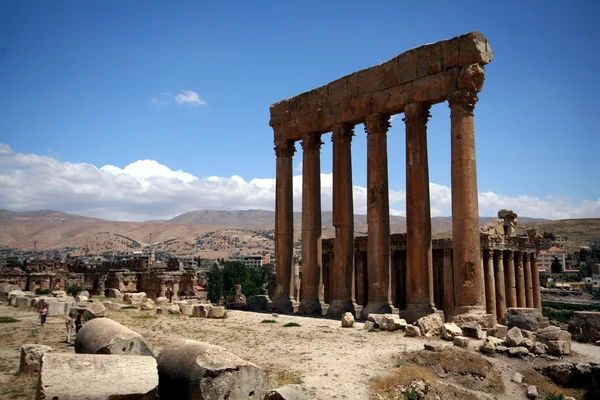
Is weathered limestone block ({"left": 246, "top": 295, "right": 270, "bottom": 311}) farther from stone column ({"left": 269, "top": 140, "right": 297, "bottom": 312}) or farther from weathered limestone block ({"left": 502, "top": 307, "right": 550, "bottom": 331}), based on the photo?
weathered limestone block ({"left": 502, "top": 307, "right": 550, "bottom": 331})

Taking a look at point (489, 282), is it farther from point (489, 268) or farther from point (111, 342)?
point (111, 342)

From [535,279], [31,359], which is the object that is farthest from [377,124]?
[535,279]

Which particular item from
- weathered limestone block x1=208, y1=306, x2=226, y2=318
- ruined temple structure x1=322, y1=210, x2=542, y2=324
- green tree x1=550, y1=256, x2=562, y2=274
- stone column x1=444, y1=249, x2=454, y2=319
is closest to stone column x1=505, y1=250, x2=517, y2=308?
ruined temple structure x1=322, y1=210, x2=542, y2=324

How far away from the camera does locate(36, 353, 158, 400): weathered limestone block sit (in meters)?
8.30

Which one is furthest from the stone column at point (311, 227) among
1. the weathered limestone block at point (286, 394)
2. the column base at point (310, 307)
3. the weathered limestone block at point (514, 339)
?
the weathered limestone block at point (286, 394)

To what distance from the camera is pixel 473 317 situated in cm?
1959

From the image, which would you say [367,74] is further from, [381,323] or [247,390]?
[247,390]

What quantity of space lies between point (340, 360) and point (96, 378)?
7.16 m

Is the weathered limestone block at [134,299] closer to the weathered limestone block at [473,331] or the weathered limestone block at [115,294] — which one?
the weathered limestone block at [115,294]

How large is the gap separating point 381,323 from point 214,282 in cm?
5654

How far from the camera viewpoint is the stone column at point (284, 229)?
2939cm

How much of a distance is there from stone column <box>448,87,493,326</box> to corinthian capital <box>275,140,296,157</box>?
11.5 m

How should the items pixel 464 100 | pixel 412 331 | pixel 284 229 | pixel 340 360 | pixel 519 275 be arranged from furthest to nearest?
pixel 519 275, pixel 284 229, pixel 464 100, pixel 412 331, pixel 340 360

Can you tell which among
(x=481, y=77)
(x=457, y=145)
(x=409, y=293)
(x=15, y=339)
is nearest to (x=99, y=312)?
(x=15, y=339)
